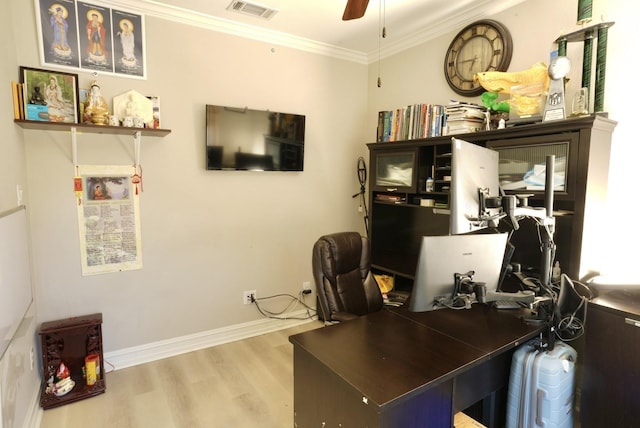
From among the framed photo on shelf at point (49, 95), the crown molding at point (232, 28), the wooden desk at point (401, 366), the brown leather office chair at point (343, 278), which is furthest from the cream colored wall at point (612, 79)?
the framed photo on shelf at point (49, 95)

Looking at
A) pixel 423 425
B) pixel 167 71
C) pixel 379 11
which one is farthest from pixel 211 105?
pixel 423 425

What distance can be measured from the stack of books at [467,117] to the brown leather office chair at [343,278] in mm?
1058

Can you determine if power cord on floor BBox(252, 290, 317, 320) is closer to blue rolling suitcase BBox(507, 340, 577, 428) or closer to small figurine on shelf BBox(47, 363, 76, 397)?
small figurine on shelf BBox(47, 363, 76, 397)

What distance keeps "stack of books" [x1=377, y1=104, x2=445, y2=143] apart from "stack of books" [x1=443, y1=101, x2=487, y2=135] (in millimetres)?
143

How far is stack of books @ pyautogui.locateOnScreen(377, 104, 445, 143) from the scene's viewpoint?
2758 millimetres

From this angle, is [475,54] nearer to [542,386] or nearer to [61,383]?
[542,386]

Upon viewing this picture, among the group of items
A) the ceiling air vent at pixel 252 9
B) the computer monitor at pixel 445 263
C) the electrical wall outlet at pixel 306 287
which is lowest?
the electrical wall outlet at pixel 306 287

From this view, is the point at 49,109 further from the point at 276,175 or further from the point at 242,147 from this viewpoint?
the point at 276,175

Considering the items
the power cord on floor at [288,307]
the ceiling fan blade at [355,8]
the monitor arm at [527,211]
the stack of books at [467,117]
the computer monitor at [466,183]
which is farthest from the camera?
the power cord on floor at [288,307]

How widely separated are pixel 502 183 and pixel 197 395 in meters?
2.48

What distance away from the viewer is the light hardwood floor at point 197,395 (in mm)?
2186

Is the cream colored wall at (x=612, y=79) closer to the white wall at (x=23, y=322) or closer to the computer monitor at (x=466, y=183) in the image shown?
the computer monitor at (x=466, y=183)

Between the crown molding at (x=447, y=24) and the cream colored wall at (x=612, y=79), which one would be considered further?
the crown molding at (x=447, y=24)

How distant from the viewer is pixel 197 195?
3.02 metres
